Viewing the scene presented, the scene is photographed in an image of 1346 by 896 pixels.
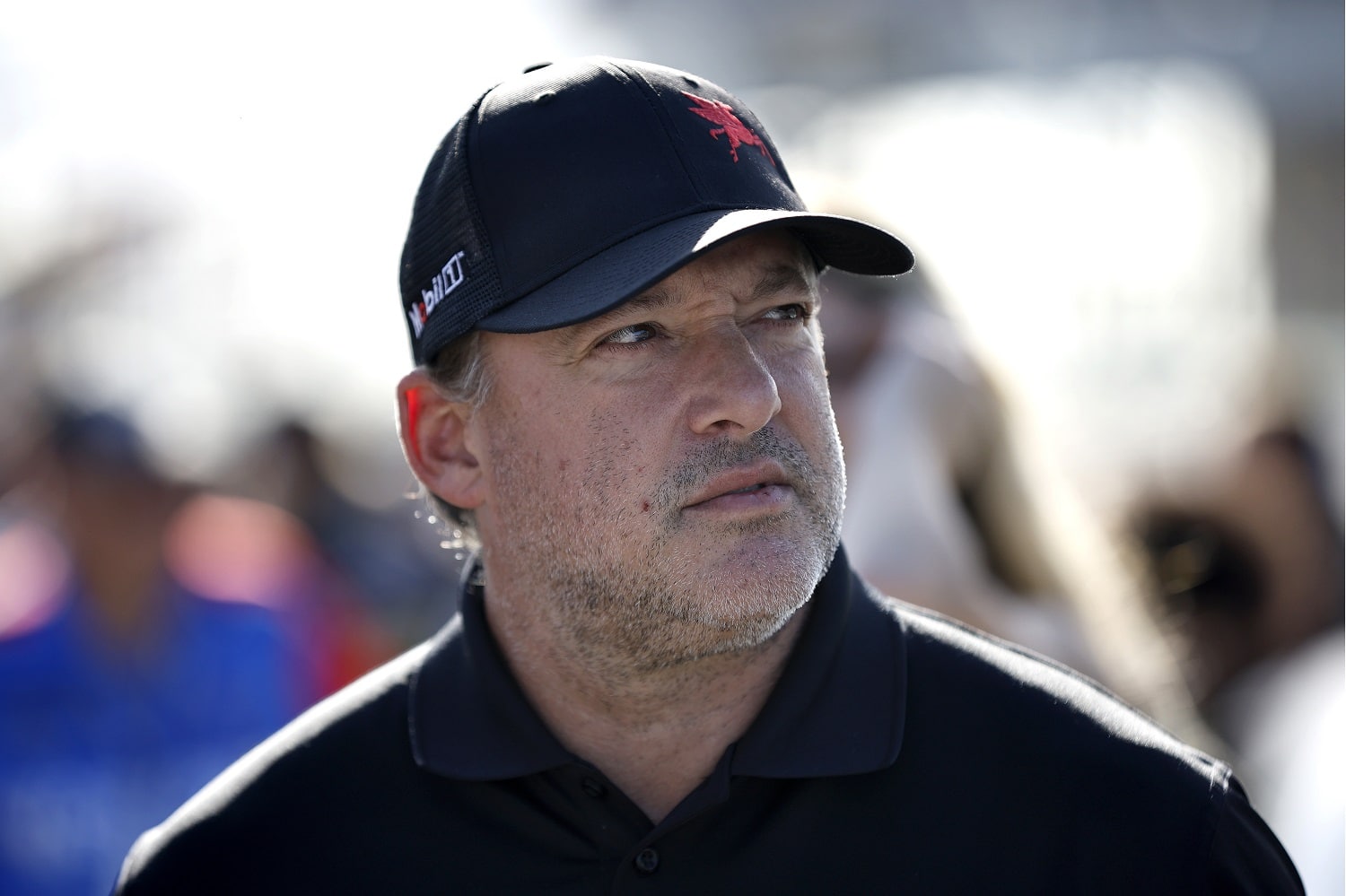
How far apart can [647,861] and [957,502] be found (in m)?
1.73

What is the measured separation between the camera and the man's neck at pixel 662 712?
226cm

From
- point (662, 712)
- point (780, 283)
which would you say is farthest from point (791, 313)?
point (662, 712)

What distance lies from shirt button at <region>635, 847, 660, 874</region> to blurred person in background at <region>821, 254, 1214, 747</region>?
4.45ft

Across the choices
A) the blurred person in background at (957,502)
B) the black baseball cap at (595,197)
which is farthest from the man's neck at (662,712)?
the blurred person in background at (957,502)

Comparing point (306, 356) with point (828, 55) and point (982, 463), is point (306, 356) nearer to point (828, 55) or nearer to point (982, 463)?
point (982, 463)

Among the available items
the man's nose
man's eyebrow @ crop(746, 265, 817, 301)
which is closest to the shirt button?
the man's nose

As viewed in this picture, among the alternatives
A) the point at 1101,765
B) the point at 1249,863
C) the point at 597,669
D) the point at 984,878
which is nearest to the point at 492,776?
the point at 597,669

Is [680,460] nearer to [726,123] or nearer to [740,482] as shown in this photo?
[740,482]

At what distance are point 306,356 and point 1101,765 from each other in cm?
888

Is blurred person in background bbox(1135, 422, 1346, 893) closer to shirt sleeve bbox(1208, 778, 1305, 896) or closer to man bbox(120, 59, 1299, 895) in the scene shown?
shirt sleeve bbox(1208, 778, 1305, 896)

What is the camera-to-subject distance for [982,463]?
3523 millimetres

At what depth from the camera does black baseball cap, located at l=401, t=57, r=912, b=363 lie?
2213mm

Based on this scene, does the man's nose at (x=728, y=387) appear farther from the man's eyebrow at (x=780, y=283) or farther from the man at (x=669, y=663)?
the man's eyebrow at (x=780, y=283)

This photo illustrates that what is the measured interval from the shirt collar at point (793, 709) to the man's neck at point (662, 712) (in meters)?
0.07
